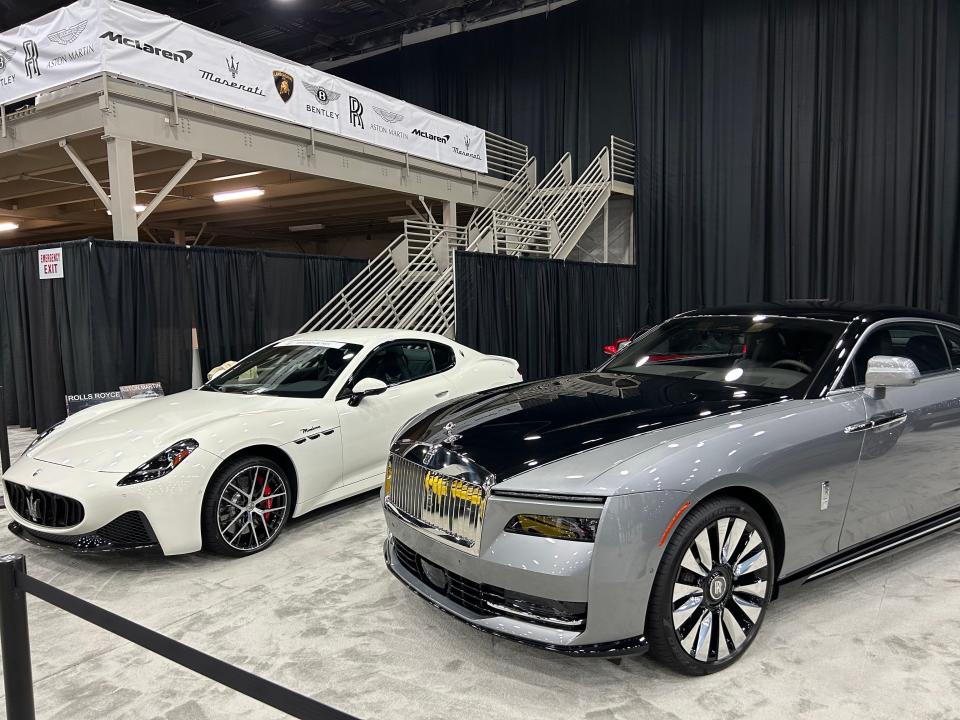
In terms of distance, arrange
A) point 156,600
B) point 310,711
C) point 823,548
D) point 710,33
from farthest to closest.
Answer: point 710,33
point 156,600
point 823,548
point 310,711

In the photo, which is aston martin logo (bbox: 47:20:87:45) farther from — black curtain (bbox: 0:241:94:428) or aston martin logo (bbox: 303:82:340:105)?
aston martin logo (bbox: 303:82:340:105)

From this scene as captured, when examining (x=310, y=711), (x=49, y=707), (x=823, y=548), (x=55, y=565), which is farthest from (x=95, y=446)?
(x=823, y=548)

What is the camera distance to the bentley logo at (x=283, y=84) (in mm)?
8945

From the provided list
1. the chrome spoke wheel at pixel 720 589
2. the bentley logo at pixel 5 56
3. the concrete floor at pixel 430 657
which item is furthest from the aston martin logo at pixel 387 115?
the chrome spoke wheel at pixel 720 589

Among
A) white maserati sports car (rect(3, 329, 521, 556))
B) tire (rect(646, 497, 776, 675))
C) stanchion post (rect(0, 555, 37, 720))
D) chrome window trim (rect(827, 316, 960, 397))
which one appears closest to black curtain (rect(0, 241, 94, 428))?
white maserati sports car (rect(3, 329, 521, 556))

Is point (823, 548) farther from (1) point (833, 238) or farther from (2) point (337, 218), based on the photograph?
(2) point (337, 218)

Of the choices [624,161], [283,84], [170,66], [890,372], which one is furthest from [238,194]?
[890,372]

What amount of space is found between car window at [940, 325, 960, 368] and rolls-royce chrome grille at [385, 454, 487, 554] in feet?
9.66

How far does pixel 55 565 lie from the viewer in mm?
3980

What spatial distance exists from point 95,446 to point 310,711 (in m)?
3.12

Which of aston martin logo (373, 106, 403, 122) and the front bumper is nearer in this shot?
the front bumper

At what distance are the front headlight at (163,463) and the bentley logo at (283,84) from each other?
6776 mm

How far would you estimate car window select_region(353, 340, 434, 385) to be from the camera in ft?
16.3

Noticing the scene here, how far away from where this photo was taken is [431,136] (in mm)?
11906
